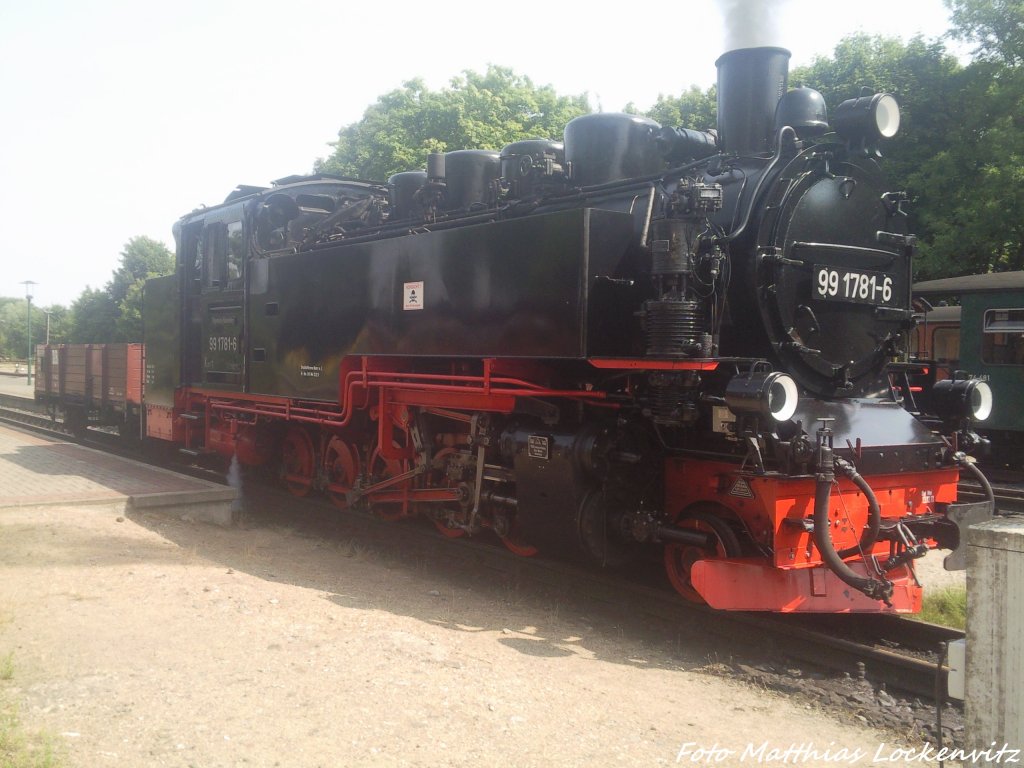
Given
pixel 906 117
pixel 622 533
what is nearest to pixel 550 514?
pixel 622 533

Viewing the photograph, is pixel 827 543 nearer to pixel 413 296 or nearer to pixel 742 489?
pixel 742 489

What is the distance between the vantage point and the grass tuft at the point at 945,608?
19.6 feet

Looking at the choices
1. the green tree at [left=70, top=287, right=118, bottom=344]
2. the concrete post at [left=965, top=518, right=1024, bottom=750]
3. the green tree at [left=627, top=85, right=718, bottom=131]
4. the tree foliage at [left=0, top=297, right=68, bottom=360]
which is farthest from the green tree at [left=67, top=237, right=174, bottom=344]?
the concrete post at [left=965, top=518, right=1024, bottom=750]

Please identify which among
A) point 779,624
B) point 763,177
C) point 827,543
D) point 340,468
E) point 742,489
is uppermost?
point 763,177

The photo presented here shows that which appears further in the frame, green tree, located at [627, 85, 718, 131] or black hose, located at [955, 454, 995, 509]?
green tree, located at [627, 85, 718, 131]

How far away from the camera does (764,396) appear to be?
15.5 ft

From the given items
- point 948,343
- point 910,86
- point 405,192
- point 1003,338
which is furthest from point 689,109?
point 405,192

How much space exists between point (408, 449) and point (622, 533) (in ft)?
7.89

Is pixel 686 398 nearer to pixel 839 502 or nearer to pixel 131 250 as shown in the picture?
pixel 839 502

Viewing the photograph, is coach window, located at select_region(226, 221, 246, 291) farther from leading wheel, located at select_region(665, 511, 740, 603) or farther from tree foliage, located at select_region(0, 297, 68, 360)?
tree foliage, located at select_region(0, 297, 68, 360)

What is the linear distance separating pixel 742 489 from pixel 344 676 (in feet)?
8.22

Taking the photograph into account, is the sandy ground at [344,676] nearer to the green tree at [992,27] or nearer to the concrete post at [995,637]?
the concrete post at [995,637]

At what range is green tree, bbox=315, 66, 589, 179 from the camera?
2808 centimetres

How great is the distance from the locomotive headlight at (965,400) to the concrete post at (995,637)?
3.63 metres
